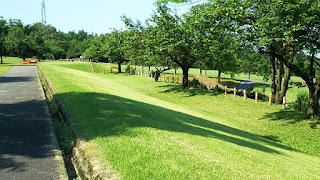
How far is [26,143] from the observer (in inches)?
247

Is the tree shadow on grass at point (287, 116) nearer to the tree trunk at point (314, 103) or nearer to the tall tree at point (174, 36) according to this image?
the tree trunk at point (314, 103)

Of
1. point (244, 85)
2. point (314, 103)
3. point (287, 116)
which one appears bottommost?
point (244, 85)

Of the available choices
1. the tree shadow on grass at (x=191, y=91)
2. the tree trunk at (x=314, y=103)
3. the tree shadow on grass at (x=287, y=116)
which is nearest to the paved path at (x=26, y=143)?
the tree shadow on grass at (x=287, y=116)

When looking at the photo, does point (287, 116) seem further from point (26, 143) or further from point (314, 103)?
point (26, 143)

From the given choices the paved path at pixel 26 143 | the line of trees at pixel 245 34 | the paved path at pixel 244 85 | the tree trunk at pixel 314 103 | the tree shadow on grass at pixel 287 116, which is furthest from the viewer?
the paved path at pixel 244 85

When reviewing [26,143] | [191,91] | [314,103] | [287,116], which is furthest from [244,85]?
[26,143]

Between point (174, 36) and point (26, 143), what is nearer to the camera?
point (26, 143)

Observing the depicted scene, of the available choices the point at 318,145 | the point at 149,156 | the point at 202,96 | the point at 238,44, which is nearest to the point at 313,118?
the point at 318,145

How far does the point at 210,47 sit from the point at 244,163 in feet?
67.1

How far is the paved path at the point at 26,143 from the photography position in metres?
4.81

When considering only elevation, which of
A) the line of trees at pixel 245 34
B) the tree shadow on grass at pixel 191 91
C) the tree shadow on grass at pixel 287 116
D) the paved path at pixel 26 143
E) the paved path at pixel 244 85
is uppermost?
the line of trees at pixel 245 34

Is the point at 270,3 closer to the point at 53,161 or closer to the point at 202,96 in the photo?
the point at 202,96

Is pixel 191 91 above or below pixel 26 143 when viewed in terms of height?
below

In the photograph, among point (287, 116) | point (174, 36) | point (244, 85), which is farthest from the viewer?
point (244, 85)
